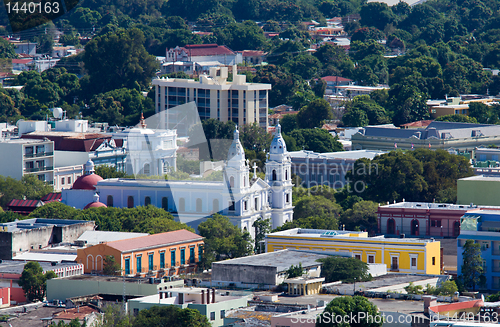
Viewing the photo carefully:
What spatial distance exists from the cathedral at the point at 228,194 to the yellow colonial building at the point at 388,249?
1095 centimetres

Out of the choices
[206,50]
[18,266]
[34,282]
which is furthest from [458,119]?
[34,282]

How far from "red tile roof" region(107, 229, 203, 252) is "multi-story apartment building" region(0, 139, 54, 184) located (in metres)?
28.8

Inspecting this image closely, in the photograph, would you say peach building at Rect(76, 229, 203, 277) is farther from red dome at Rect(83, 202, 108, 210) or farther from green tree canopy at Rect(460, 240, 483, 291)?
green tree canopy at Rect(460, 240, 483, 291)

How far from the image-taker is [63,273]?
198ft

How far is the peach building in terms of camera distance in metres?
62.3

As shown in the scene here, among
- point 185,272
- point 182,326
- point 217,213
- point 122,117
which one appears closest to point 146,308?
point 182,326

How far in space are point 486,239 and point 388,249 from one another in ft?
16.3

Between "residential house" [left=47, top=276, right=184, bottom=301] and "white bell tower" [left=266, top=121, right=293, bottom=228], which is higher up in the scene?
"white bell tower" [left=266, top=121, right=293, bottom=228]

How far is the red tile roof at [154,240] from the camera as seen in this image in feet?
208

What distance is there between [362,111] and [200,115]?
658 inches

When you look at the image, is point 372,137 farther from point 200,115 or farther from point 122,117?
point 122,117

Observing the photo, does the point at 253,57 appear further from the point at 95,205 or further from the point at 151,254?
the point at 151,254

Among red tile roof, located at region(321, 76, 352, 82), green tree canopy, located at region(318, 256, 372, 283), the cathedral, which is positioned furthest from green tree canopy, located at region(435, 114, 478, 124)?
green tree canopy, located at region(318, 256, 372, 283)

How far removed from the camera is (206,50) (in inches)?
6865
